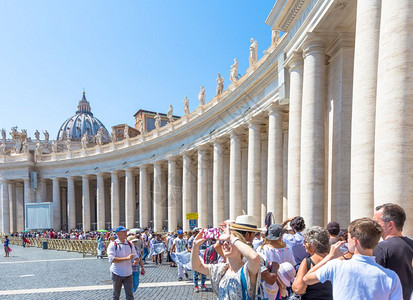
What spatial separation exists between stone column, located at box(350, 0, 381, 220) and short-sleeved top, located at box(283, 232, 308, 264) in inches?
150

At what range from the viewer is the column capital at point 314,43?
44.0 ft

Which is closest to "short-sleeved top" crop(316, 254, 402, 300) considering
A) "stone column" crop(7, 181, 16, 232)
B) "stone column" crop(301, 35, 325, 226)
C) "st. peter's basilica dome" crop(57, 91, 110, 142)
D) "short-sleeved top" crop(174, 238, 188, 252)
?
"stone column" crop(301, 35, 325, 226)

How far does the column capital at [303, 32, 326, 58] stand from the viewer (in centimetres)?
1341

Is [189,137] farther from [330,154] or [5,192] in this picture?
[5,192]

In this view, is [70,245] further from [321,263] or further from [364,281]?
[364,281]

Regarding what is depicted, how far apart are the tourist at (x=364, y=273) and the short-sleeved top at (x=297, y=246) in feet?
8.96

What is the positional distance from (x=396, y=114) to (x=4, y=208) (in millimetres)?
63321

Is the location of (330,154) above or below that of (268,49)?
below

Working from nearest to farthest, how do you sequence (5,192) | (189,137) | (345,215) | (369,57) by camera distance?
(369,57) < (345,215) < (189,137) < (5,192)

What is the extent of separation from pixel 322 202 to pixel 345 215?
0.93 m

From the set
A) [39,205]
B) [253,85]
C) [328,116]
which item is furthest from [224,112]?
[39,205]

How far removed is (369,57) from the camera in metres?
9.60

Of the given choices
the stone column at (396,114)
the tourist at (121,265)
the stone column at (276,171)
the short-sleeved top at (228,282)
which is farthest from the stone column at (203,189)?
the short-sleeved top at (228,282)

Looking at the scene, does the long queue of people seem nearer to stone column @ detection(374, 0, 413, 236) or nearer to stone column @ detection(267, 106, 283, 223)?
stone column @ detection(374, 0, 413, 236)
